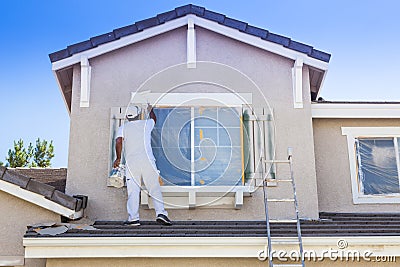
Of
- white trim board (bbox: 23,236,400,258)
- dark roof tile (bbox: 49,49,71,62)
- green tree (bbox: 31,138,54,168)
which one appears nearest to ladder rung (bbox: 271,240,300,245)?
white trim board (bbox: 23,236,400,258)

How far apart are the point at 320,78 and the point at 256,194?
8.93ft

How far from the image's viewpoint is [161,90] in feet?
30.0

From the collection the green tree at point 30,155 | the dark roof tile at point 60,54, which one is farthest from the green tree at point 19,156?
the dark roof tile at point 60,54

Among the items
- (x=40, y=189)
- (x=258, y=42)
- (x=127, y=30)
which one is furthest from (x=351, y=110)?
(x=40, y=189)

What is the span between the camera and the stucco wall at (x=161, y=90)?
850 centimetres

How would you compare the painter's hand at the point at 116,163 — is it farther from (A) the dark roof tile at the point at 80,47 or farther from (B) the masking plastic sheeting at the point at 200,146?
(A) the dark roof tile at the point at 80,47

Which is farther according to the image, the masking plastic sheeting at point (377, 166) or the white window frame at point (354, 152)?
the masking plastic sheeting at point (377, 166)

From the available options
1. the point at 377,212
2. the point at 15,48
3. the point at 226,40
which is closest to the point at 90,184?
the point at 226,40

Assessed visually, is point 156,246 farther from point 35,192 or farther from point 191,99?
point 191,99

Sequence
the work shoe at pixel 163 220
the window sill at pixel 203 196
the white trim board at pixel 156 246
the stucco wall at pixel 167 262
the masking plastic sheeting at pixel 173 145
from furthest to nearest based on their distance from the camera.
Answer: the masking plastic sheeting at pixel 173 145
the window sill at pixel 203 196
the work shoe at pixel 163 220
the stucco wall at pixel 167 262
the white trim board at pixel 156 246

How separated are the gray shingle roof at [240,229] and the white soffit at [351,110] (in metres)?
2.06

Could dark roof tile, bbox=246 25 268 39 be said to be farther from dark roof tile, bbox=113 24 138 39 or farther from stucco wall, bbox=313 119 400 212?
dark roof tile, bbox=113 24 138 39

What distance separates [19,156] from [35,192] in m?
18.4

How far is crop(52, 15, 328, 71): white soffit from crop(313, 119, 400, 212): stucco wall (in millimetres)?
1160
